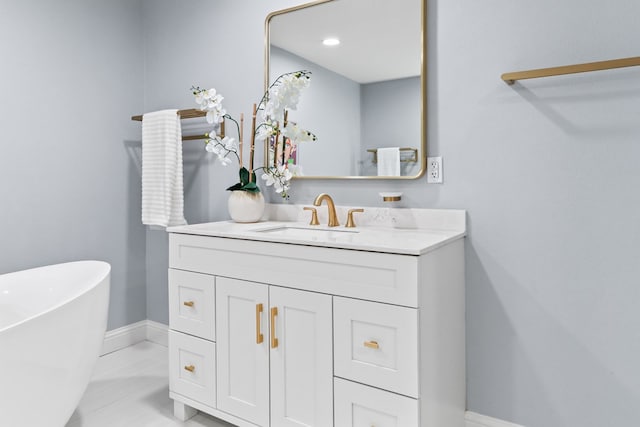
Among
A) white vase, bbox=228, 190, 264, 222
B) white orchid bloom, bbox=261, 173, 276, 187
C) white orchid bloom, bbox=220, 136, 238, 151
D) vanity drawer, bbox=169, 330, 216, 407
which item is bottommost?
vanity drawer, bbox=169, 330, 216, 407

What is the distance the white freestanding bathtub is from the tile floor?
351 millimetres

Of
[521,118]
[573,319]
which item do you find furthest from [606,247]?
[521,118]

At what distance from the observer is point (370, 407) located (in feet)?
4.83

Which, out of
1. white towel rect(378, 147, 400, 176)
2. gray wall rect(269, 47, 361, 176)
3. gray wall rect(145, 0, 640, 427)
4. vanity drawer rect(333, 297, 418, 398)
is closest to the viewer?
vanity drawer rect(333, 297, 418, 398)

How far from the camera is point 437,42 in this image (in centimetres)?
186

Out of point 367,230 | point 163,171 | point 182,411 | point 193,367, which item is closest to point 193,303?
point 193,367

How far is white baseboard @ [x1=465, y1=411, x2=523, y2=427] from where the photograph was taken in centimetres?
177

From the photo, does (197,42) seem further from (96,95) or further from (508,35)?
(508,35)

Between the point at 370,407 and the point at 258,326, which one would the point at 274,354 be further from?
the point at 370,407

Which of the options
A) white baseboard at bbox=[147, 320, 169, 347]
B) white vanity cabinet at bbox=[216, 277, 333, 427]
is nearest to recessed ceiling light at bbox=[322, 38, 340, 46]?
white vanity cabinet at bbox=[216, 277, 333, 427]

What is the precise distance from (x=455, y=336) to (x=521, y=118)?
86 centimetres

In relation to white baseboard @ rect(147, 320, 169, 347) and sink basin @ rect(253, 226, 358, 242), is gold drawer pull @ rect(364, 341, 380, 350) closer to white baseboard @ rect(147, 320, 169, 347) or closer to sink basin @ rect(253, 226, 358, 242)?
sink basin @ rect(253, 226, 358, 242)

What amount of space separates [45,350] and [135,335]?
1.47m

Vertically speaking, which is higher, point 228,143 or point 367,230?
point 228,143
